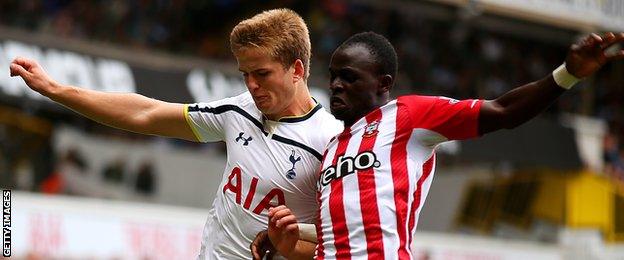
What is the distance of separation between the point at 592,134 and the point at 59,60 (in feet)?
31.3

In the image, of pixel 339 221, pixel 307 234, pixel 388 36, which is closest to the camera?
pixel 339 221

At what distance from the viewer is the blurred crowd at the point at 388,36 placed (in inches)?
685

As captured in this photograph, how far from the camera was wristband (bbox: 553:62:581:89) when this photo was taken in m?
4.47

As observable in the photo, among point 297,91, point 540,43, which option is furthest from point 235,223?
point 540,43

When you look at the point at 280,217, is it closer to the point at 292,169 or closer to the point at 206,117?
the point at 292,169

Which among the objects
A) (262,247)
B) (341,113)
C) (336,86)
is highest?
(336,86)

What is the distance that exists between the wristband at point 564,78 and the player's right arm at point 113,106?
6.51 ft

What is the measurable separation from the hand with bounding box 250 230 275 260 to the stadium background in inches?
370

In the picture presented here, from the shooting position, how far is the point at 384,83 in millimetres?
5176

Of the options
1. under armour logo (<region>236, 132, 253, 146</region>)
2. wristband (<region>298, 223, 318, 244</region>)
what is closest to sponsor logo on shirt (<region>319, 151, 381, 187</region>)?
wristband (<region>298, 223, 318, 244</region>)

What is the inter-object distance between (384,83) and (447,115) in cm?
46

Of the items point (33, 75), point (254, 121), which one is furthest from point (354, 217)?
point (33, 75)

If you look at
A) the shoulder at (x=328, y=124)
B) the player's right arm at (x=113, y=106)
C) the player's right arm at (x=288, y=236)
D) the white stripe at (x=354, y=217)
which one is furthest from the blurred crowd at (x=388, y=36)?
the white stripe at (x=354, y=217)

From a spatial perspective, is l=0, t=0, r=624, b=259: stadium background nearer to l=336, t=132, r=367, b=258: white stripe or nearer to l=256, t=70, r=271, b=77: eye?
l=256, t=70, r=271, b=77: eye
